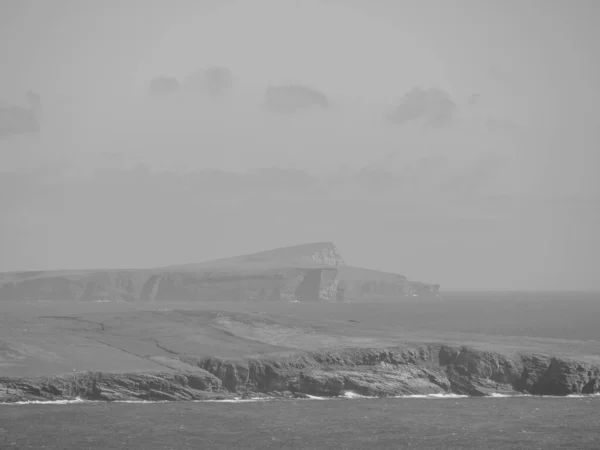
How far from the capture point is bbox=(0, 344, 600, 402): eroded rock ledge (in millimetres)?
51688

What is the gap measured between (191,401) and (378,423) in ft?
48.8

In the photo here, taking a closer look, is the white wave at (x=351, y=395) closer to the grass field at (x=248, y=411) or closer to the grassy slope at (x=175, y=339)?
the grass field at (x=248, y=411)

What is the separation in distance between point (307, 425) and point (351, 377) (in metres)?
14.9

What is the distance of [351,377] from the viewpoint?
57.2 m

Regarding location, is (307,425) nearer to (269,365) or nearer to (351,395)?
(351,395)

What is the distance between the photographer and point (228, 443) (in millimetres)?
37938

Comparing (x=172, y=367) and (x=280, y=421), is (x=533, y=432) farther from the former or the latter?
(x=172, y=367)

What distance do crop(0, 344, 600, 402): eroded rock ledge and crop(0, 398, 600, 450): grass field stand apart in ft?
10.9

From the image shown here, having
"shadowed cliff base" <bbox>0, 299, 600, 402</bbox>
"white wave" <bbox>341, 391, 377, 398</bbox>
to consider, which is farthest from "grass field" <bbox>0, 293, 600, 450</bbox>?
"white wave" <bbox>341, 391, 377, 398</bbox>

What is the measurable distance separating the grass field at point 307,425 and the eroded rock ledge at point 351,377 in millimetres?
3309

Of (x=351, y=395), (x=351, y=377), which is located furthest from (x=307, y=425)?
(x=351, y=377)

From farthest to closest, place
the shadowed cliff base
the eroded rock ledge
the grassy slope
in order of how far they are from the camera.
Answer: the grassy slope < the shadowed cliff base < the eroded rock ledge

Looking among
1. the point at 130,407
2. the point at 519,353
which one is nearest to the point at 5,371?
the point at 130,407

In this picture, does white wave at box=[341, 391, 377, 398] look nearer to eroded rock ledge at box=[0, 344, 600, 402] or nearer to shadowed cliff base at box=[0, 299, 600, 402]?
shadowed cliff base at box=[0, 299, 600, 402]
